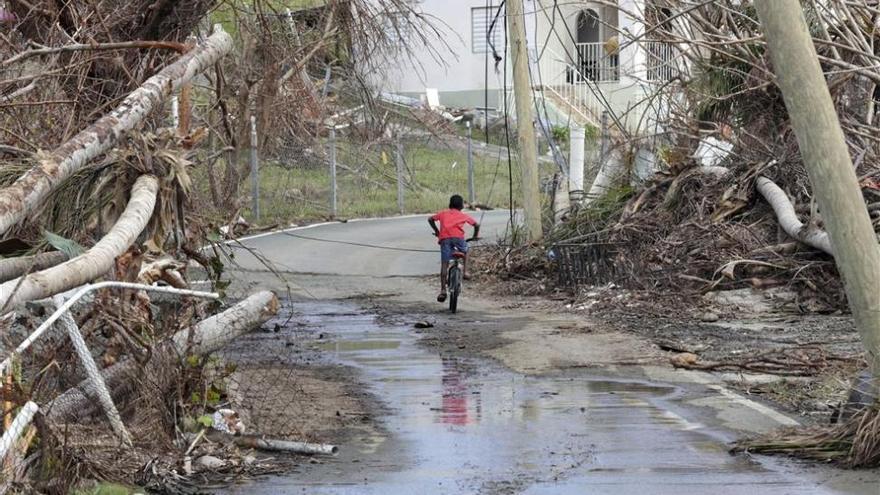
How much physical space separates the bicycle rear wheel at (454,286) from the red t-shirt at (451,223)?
68cm

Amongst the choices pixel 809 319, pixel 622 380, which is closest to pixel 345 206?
pixel 809 319

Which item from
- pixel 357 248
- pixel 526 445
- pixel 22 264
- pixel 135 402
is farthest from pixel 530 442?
pixel 357 248

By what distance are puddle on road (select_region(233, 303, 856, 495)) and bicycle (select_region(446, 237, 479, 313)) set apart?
15.0ft

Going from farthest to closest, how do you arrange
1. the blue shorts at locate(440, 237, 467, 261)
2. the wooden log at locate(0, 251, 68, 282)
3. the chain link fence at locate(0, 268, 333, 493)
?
the blue shorts at locate(440, 237, 467, 261)
the wooden log at locate(0, 251, 68, 282)
the chain link fence at locate(0, 268, 333, 493)

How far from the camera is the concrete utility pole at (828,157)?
8.66 m

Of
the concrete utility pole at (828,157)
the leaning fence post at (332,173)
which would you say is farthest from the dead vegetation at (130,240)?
the leaning fence post at (332,173)

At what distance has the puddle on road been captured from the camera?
787cm

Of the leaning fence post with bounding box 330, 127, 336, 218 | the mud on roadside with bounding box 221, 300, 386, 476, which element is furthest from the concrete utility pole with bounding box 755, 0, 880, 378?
the leaning fence post with bounding box 330, 127, 336, 218

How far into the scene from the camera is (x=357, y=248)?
2628 cm

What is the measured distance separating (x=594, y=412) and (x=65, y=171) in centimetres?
435

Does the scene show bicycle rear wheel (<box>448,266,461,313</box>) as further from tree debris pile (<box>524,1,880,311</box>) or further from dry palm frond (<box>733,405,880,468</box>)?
dry palm frond (<box>733,405,880,468</box>)

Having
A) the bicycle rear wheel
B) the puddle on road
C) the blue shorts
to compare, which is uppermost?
the blue shorts

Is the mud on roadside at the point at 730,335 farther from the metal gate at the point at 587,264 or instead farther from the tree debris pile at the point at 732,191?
the tree debris pile at the point at 732,191

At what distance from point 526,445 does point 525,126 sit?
1358 cm
